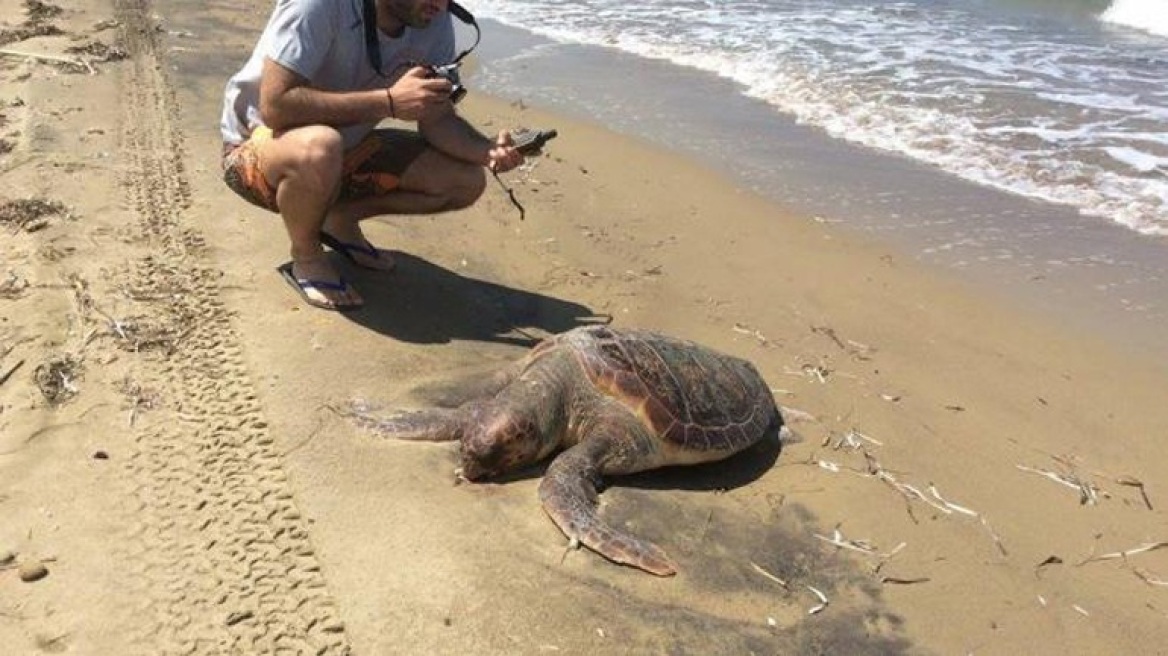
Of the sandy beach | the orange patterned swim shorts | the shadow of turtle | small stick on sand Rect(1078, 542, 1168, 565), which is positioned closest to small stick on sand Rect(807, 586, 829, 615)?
the sandy beach

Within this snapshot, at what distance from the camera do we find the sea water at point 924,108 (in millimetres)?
5027

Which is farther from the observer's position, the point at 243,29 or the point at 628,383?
the point at 243,29

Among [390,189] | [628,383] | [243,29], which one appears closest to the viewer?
[628,383]

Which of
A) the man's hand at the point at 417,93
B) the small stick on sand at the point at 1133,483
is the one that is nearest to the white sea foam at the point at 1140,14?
the small stick on sand at the point at 1133,483

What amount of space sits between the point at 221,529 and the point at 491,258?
7.49ft

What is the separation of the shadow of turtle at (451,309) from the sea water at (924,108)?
2020mm

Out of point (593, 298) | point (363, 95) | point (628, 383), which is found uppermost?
point (363, 95)

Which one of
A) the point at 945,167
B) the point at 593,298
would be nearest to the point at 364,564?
the point at 593,298

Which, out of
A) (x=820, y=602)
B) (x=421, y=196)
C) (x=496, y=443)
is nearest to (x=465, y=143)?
(x=421, y=196)

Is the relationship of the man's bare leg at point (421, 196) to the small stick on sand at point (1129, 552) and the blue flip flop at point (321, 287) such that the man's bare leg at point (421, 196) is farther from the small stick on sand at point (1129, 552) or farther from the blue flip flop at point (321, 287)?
the small stick on sand at point (1129, 552)

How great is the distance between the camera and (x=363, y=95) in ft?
10.8

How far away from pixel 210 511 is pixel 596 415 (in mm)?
1162

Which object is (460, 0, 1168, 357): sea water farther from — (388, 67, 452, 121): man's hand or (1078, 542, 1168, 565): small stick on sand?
(388, 67, 452, 121): man's hand

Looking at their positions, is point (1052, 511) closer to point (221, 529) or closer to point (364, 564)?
point (364, 564)
